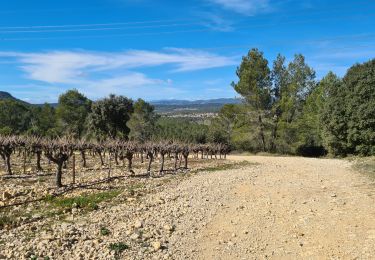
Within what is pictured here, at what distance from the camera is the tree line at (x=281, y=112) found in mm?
45812

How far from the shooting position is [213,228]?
1478 cm

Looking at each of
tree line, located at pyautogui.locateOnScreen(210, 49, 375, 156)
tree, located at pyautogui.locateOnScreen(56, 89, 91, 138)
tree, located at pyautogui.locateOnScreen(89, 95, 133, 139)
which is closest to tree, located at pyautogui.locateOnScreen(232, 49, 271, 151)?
tree line, located at pyautogui.locateOnScreen(210, 49, 375, 156)

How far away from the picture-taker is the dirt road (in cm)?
1212

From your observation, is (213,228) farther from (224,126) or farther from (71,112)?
(71,112)

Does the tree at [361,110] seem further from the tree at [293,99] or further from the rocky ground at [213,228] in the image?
the rocky ground at [213,228]

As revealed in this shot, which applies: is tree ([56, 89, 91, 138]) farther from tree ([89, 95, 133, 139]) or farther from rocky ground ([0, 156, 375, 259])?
rocky ground ([0, 156, 375, 259])

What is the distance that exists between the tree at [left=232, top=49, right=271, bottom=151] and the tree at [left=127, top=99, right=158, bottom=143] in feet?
65.6

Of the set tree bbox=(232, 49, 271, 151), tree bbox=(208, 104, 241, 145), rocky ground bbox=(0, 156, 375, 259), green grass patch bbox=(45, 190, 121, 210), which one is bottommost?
rocky ground bbox=(0, 156, 375, 259)

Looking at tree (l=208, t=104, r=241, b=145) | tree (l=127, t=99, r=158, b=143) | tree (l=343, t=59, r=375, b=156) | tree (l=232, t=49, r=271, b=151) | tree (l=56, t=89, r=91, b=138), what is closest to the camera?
tree (l=343, t=59, r=375, b=156)

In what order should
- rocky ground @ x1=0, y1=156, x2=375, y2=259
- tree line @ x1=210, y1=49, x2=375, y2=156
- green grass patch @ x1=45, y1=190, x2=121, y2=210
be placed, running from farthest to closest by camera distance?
tree line @ x1=210, y1=49, x2=375, y2=156
green grass patch @ x1=45, y1=190, x2=121, y2=210
rocky ground @ x1=0, y1=156, x2=375, y2=259

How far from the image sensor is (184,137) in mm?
66188

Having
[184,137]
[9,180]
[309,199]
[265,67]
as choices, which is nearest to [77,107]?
[184,137]

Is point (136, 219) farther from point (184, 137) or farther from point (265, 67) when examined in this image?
point (184, 137)

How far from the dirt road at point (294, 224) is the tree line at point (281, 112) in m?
25.3
